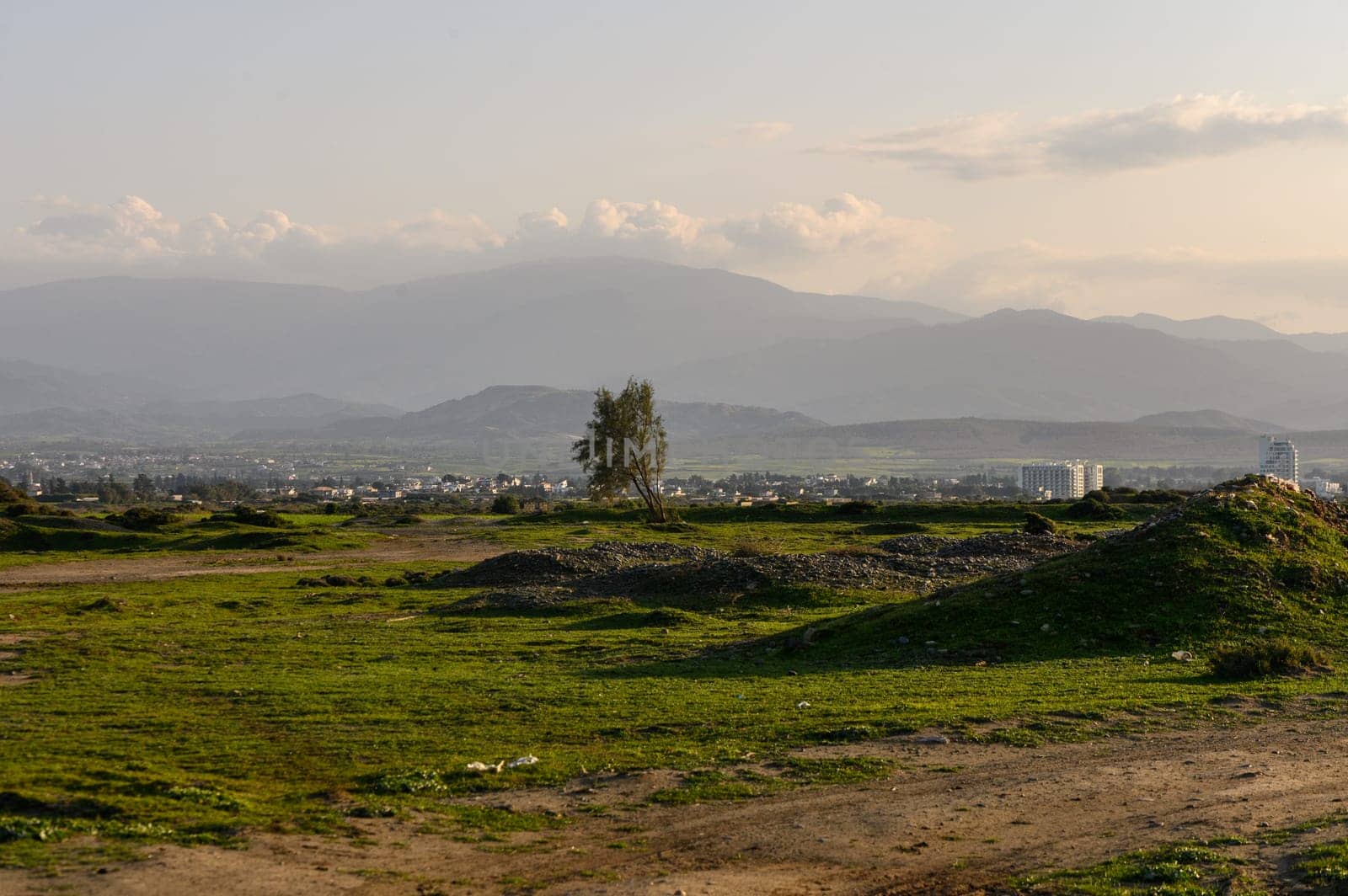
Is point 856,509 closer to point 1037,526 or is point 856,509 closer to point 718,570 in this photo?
point 1037,526

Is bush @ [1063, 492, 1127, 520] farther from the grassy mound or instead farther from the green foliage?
the green foliage

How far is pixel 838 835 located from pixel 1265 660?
44.2ft

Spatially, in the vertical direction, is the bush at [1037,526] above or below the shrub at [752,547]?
above

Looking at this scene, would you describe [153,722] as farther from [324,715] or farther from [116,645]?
[116,645]

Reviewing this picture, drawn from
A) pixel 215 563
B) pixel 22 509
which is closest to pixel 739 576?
pixel 215 563

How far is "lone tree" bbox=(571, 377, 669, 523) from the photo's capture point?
7788 cm

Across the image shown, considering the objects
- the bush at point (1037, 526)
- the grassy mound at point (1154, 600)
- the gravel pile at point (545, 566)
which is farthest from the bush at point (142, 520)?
the grassy mound at point (1154, 600)

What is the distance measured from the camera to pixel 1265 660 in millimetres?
23734

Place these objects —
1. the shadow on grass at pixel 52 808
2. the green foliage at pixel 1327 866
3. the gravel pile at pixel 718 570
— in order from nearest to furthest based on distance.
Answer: the green foliage at pixel 1327 866 < the shadow on grass at pixel 52 808 < the gravel pile at pixel 718 570

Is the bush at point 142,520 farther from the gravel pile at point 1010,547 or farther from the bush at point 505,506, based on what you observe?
the gravel pile at point 1010,547

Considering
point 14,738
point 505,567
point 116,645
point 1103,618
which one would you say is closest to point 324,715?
point 14,738

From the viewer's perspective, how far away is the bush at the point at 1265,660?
2345cm

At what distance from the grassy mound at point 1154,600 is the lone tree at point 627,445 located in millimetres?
47646

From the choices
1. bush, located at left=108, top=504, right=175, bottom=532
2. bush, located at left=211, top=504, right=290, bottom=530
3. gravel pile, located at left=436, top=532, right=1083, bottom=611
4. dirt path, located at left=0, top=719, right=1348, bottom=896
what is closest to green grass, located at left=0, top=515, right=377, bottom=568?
bush, located at left=108, top=504, right=175, bottom=532
